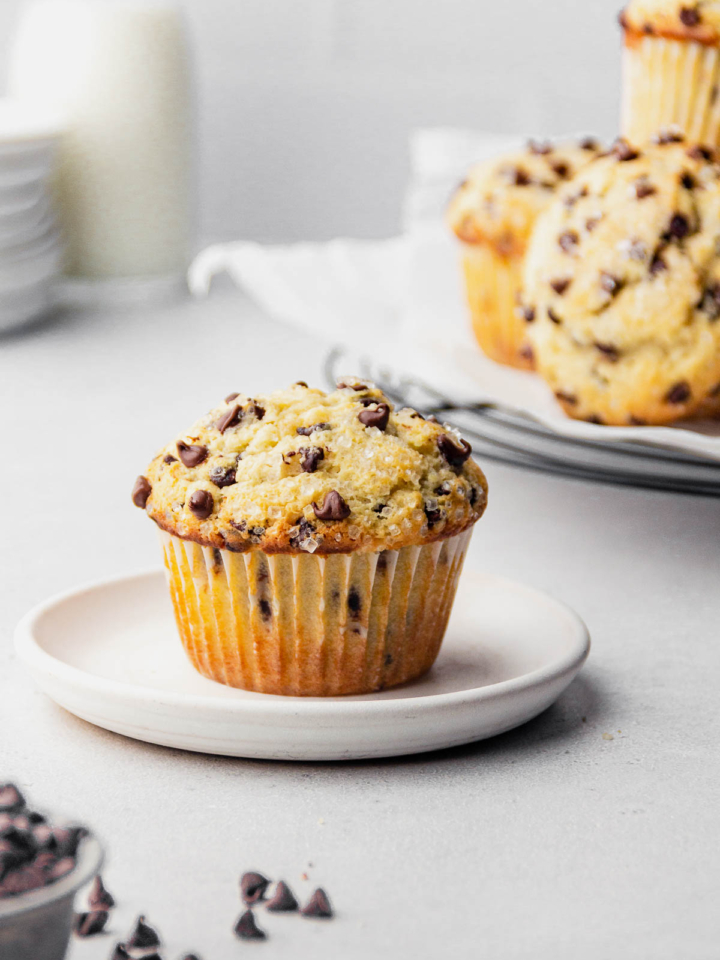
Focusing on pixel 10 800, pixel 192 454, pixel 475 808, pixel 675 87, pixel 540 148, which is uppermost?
pixel 675 87

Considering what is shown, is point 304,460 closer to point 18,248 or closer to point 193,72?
point 18,248

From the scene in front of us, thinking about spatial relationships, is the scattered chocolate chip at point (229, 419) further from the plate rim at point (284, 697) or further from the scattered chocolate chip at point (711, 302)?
the scattered chocolate chip at point (711, 302)

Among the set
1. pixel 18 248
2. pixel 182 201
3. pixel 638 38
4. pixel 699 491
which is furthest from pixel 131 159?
pixel 699 491

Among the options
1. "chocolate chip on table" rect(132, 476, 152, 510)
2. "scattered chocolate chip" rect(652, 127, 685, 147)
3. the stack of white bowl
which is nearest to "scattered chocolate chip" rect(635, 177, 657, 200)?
"scattered chocolate chip" rect(652, 127, 685, 147)

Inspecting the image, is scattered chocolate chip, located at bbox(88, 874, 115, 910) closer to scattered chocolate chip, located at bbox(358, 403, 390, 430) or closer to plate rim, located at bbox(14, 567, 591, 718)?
plate rim, located at bbox(14, 567, 591, 718)

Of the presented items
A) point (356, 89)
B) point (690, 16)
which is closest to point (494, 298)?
point (690, 16)

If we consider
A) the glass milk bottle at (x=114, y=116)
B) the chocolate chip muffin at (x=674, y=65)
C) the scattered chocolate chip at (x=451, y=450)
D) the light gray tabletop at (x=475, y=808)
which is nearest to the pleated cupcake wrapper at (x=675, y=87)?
the chocolate chip muffin at (x=674, y=65)

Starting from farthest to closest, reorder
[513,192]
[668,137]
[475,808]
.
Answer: [513,192] < [668,137] < [475,808]

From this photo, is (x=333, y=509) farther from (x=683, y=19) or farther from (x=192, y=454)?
(x=683, y=19)
